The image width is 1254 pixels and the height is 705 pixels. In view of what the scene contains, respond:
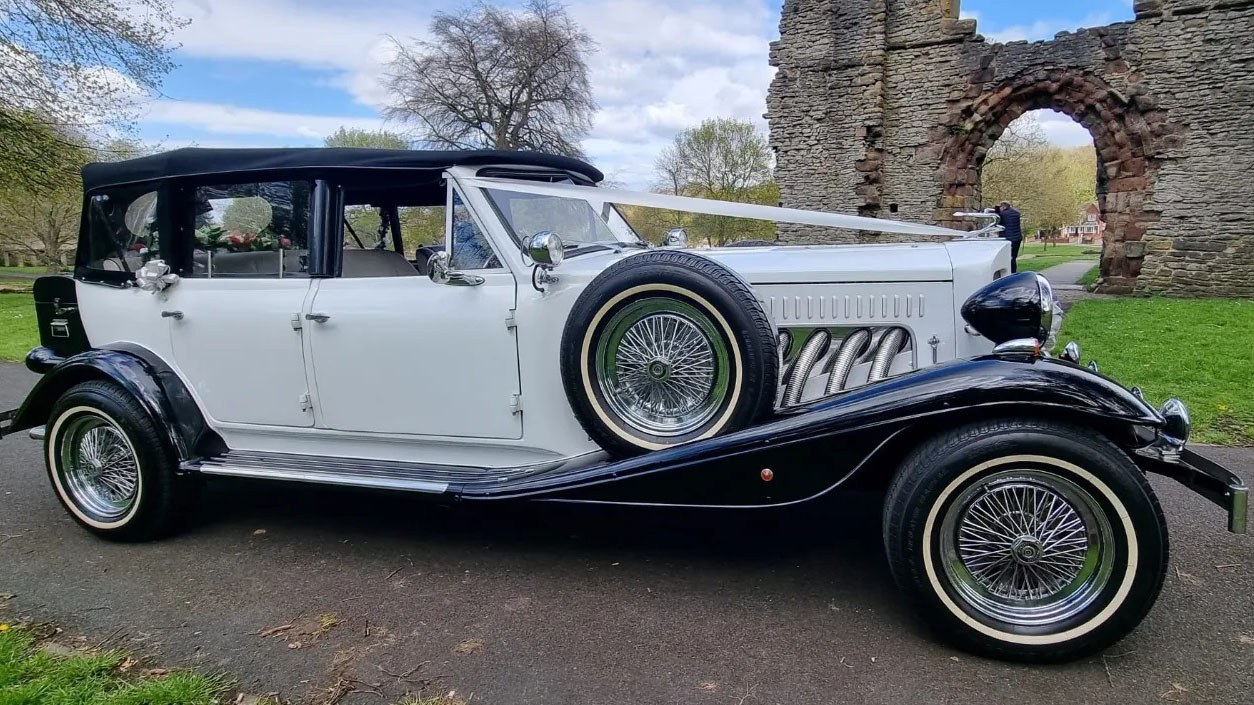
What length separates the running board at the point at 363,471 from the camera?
3.24m

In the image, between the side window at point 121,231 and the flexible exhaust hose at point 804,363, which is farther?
the side window at point 121,231

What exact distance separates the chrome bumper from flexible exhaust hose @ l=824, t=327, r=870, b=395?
1106 millimetres

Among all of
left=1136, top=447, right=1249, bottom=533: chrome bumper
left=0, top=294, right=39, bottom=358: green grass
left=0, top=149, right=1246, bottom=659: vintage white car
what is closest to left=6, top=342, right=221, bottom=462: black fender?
left=0, top=149, right=1246, bottom=659: vintage white car

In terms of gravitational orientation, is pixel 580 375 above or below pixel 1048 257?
below

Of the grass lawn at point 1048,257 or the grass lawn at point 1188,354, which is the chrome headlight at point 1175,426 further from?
the grass lawn at point 1048,257

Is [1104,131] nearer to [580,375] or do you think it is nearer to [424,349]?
[580,375]

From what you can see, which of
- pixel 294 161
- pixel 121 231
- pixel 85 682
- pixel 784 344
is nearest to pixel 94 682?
pixel 85 682

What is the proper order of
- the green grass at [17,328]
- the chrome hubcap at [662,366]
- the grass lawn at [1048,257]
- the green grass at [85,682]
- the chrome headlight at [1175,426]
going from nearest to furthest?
the green grass at [85,682], the chrome headlight at [1175,426], the chrome hubcap at [662,366], the green grass at [17,328], the grass lawn at [1048,257]

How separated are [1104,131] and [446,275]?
57.3 ft

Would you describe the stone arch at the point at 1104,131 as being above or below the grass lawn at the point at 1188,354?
above

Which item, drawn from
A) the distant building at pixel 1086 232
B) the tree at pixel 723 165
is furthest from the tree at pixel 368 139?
the distant building at pixel 1086 232

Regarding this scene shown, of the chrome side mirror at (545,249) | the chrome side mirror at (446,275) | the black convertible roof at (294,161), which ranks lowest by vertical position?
the chrome side mirror at (446,275)

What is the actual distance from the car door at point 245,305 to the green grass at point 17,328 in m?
6.62

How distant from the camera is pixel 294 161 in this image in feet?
12.0
